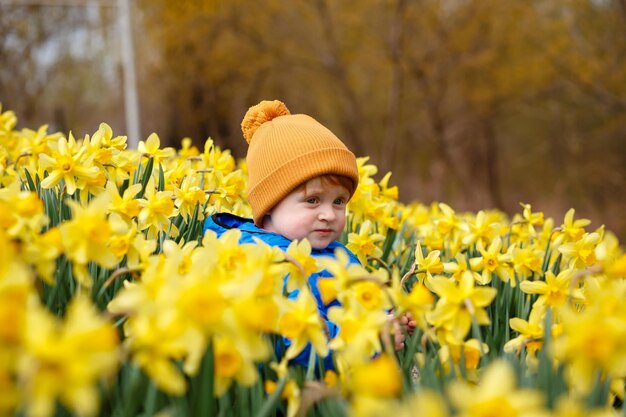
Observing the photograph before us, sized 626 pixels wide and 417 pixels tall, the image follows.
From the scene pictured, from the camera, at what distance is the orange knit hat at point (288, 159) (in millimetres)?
2355

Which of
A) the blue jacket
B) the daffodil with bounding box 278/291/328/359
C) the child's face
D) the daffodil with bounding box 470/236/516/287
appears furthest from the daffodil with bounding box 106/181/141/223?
the daffodil with bounding box 470/236/516/287

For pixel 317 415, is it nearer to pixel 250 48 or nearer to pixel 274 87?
pixel 250 48

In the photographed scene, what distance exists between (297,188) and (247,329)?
1242 mm

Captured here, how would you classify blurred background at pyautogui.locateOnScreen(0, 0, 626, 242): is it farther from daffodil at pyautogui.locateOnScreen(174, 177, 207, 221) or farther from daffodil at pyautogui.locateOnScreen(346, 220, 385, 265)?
daffodil at pyautogui.locateOnScreen(174, 177, 207, 221)

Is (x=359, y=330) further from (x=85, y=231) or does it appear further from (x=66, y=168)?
(x=66, y=168)

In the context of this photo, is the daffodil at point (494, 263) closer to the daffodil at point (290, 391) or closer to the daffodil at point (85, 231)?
the daffodil at point (290, 391)

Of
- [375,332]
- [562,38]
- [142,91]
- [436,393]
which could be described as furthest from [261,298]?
[142,91]

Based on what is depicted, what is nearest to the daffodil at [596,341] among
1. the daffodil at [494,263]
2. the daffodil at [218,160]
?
the daffodil at [494,263]

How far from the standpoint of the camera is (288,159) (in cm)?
238

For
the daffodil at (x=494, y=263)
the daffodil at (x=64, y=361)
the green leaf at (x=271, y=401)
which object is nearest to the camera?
the daffodil at (x=64, y=361)

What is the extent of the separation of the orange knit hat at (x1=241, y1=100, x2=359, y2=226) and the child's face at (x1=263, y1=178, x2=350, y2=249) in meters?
0.03

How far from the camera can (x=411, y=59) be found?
12758 mm

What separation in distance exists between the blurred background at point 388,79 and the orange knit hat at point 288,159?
893 cm

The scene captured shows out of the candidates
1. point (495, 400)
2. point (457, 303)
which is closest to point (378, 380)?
point (495, 400)
